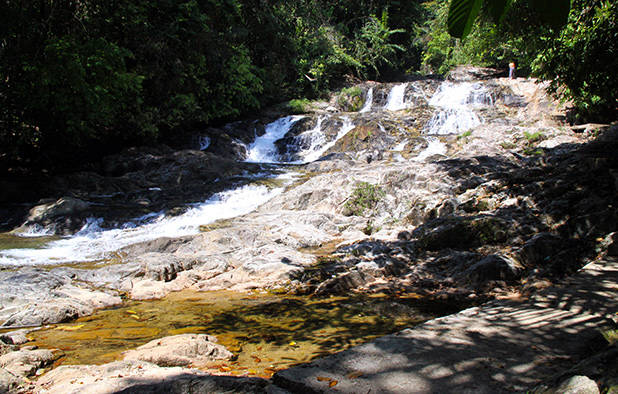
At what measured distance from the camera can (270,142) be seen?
1872 centimetres

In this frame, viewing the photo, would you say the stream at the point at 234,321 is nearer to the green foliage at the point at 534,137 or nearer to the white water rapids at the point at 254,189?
the white water rapids at the point at 254,189

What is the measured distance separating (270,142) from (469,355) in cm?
1734

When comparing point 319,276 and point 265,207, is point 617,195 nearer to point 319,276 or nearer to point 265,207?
point 319,276

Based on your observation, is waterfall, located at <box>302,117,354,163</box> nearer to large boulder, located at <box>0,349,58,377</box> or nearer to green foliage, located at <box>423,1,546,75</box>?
green foliage, located at <box>423,1,546,75</box>

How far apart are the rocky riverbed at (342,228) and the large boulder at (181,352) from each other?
136mm

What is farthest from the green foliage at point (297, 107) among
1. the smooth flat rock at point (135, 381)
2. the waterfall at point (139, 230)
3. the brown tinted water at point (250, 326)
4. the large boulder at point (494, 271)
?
the smooth flat rock at point (135, 381)

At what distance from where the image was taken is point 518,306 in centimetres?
274

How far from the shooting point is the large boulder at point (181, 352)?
2.59m

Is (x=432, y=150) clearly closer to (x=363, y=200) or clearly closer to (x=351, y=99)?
(x=363, y=200)

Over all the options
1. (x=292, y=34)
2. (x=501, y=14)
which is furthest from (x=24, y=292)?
(x=292, y=34)

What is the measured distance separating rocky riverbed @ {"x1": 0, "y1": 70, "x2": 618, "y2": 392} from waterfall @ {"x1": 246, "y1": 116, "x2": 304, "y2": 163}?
310 centimetres

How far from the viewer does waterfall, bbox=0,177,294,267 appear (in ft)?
24.2

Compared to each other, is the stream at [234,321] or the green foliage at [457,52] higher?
the green foliage at [457,52]

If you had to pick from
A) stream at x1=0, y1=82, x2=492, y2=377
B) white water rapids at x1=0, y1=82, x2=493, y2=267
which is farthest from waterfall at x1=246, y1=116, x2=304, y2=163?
stream at x1=0, y1=82, x2=492, y2=377
